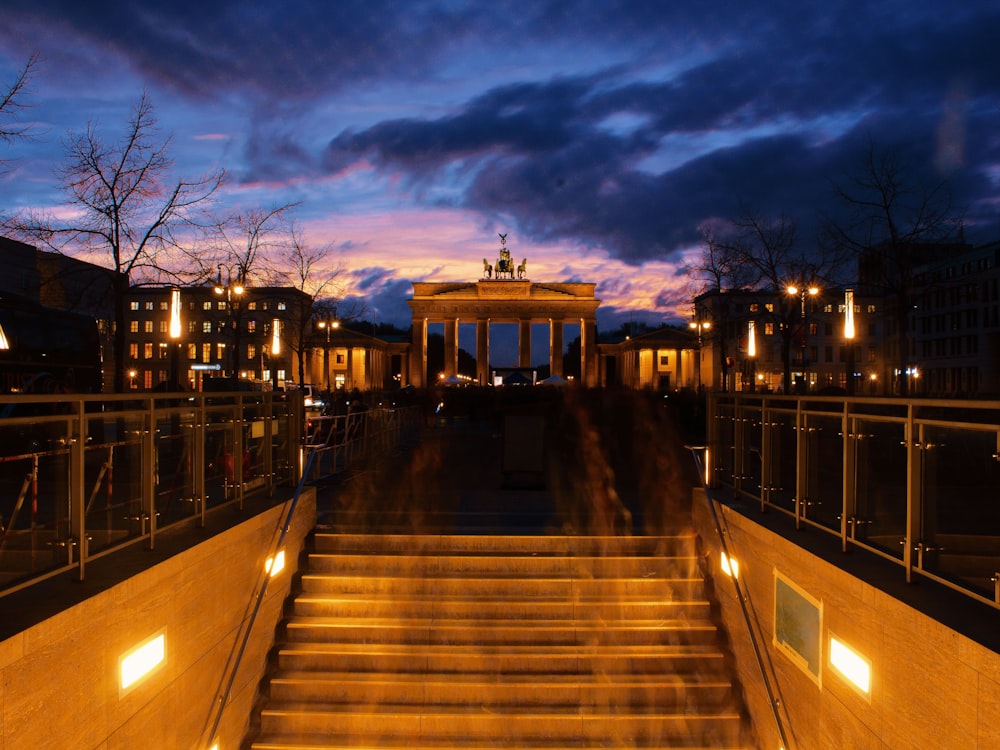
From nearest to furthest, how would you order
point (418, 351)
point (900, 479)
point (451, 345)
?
point (900, 479), point (418, 351), point (451, 345)

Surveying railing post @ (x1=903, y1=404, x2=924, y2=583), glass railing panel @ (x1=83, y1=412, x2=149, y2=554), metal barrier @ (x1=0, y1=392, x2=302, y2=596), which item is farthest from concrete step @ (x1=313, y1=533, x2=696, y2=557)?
railing post @ (x1=903, y1=404, x2=924, y2=583)

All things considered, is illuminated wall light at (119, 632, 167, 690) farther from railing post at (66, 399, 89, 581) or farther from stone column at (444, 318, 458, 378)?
stone column at (444, 318, 458, 378)

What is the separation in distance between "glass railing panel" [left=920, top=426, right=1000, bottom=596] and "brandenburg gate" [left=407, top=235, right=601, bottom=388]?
292 ft

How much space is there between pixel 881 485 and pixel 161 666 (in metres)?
5.36

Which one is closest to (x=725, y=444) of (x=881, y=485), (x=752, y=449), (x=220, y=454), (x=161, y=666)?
(x=752, y=449)

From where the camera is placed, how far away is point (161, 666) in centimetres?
521

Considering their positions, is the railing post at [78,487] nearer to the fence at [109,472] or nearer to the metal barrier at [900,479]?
the fence at [109,472]

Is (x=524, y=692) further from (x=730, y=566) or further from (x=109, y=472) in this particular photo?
(x=109, y=472)

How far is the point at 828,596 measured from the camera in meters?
5.26

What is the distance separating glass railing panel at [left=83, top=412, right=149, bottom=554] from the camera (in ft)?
17.0

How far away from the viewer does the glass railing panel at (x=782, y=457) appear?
690 cm

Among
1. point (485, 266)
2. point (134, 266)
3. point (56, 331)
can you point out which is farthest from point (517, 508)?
point (485, 266)

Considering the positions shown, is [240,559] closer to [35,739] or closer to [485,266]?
[35,739]

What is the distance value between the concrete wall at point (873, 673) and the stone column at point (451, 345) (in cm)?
8594
